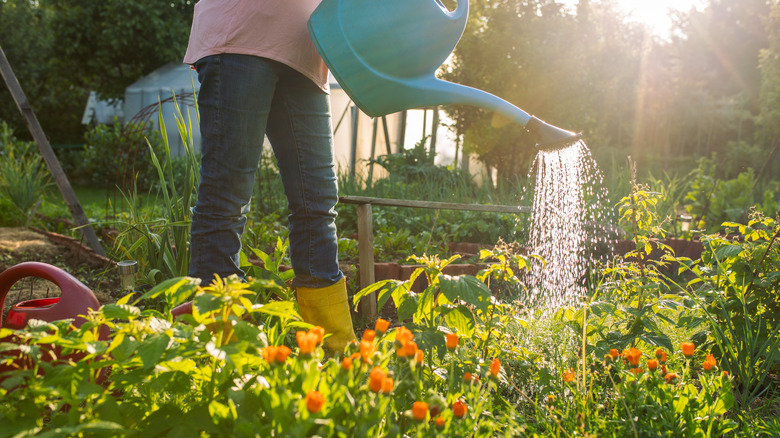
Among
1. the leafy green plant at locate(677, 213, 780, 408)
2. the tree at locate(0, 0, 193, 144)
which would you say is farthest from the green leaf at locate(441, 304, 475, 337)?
the tree at locate(0, 0, 193, 144)

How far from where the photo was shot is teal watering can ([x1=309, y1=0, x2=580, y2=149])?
52.4 inches

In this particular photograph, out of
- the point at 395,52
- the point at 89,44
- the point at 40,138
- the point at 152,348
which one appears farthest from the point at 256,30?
the point at 89,44

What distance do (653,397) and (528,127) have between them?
638mm

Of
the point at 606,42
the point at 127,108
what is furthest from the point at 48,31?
the point at 606,42

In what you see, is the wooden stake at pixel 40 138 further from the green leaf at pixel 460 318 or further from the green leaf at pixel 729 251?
the green leaf at pixel 729 251

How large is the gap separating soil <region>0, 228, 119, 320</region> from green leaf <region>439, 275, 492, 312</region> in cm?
143

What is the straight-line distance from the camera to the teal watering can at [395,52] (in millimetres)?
1332

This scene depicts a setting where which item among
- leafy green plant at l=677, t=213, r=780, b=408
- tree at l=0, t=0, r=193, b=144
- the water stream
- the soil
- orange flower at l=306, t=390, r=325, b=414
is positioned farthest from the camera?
tree at l=0, t=0, r=193, b=144

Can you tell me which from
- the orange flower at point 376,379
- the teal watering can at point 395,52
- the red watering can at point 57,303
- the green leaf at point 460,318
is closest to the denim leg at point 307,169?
the teal watering can at point 395,52

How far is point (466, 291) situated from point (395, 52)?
586mm

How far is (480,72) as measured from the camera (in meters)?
5.80

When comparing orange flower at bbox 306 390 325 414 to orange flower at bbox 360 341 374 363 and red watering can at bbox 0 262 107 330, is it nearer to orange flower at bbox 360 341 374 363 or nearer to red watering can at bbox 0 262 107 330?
orange flower at bbox 360 341 374 363

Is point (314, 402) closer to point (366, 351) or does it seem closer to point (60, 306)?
point (366, 351)

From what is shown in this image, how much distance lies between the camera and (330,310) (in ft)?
5.16
